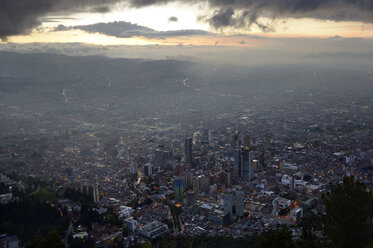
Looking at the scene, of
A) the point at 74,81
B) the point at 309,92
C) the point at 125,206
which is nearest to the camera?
the point at 125,206

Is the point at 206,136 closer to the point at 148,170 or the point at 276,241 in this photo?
the point at 148,170

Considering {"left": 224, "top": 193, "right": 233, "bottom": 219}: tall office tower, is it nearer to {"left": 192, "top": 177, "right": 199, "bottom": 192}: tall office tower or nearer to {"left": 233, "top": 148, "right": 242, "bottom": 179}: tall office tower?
{"left": 192, "top": 177, "right": 199, "bottom": 192}: tall office tower

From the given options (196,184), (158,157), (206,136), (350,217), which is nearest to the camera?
(350,217)

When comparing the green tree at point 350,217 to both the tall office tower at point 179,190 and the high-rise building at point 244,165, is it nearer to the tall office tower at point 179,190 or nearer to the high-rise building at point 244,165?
the tall office tower at point 179,190

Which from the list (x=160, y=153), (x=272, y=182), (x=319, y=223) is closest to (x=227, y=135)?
(x=160, y=153)

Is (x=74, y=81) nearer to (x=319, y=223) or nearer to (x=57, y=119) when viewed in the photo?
(x=57, y=119)

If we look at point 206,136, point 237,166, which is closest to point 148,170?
point 237,166
